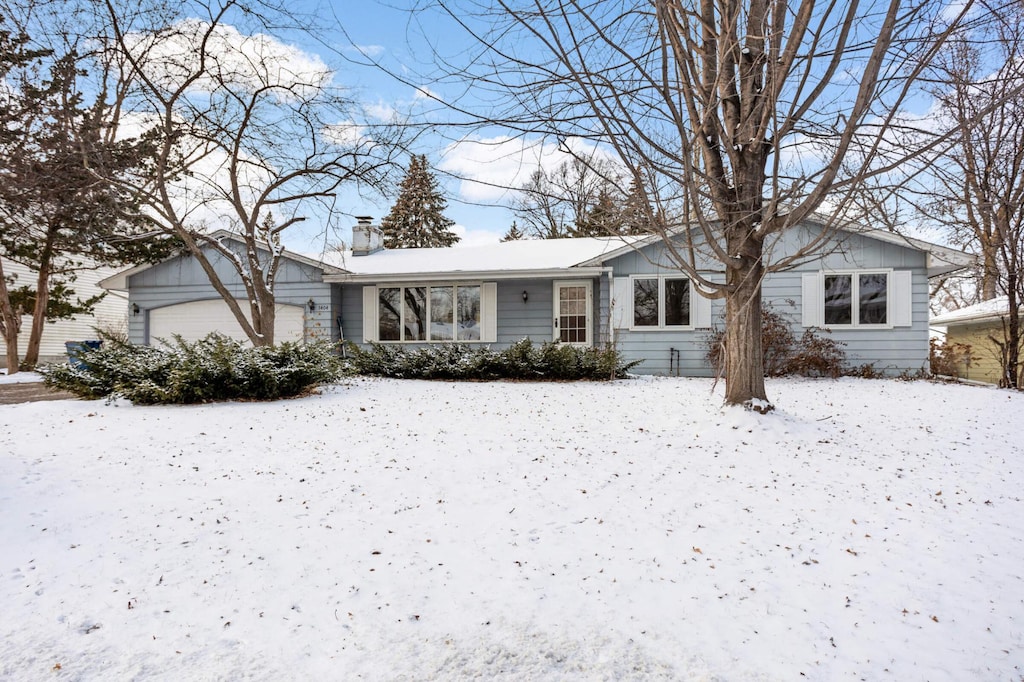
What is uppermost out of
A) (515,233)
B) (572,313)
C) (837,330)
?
(515,233)

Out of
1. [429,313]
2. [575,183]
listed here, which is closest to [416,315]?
[429,313]

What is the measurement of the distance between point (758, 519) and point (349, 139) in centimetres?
1025

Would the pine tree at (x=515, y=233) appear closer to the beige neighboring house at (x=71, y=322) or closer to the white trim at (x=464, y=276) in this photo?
the white trim at (x=464, y=276)

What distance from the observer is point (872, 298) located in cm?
1129

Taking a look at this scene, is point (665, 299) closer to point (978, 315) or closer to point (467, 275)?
point (467, 275)

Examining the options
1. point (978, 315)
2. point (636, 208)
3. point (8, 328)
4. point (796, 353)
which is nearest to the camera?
point (636, 208)

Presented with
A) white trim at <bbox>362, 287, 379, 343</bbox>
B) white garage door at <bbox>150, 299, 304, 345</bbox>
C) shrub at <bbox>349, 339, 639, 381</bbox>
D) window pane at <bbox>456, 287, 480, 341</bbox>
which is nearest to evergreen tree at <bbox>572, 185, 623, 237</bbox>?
shrub at <bbox>349, 339, 639, 381</bbox>

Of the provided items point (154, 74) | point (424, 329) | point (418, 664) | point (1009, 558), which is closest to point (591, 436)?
point (1009, 558)

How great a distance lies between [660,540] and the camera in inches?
133

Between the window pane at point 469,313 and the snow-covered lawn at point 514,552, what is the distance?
716 centimetres

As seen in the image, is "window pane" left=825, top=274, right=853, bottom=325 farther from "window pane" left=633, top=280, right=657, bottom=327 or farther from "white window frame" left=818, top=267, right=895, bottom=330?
"window pane" left=633, top=280, right=657, bottom=327

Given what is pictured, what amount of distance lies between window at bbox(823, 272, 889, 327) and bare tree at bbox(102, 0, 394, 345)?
31.0 ft

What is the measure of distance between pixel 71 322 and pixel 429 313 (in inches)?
634

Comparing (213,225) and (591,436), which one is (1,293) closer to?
(213,225)
